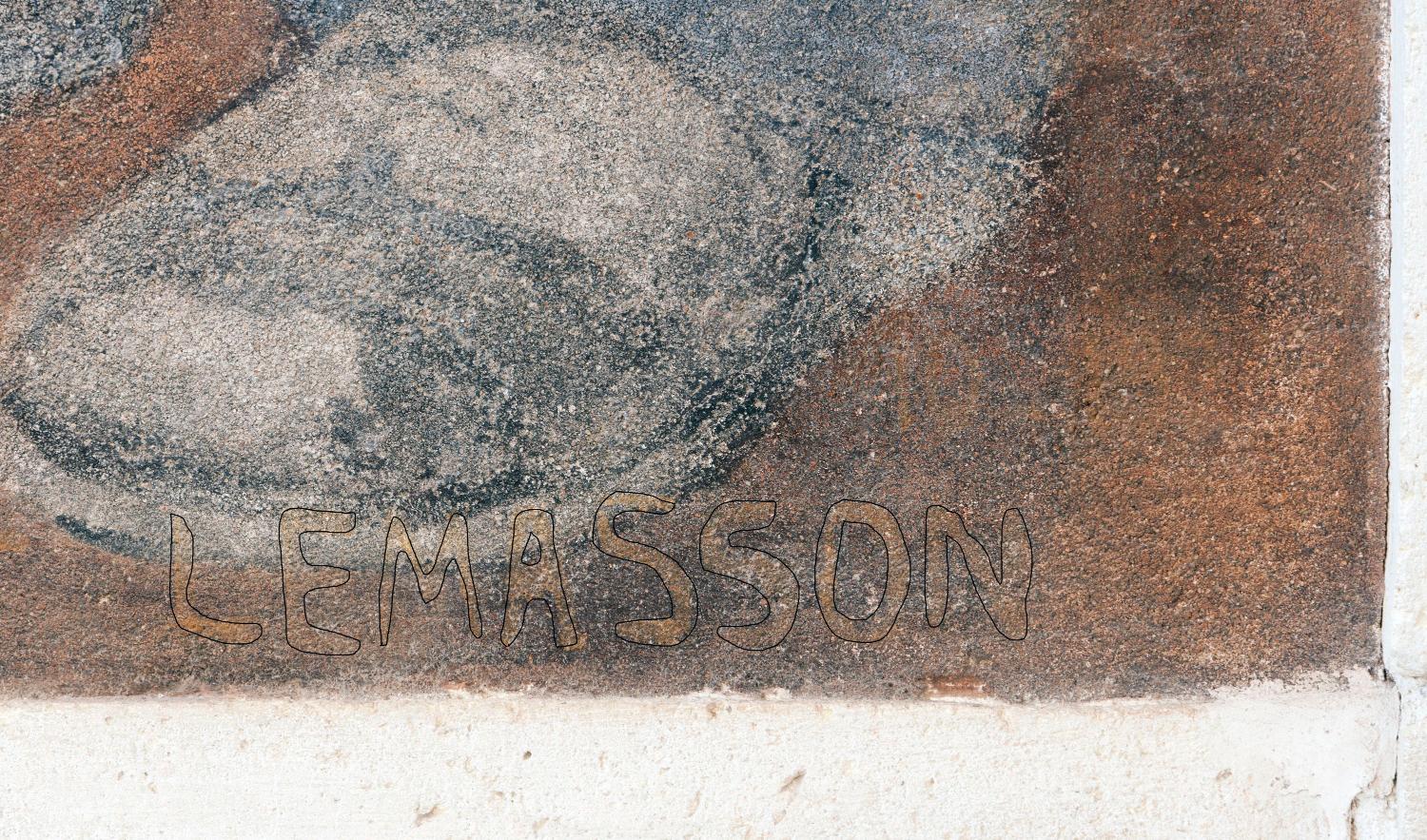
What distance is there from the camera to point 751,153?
235 cm

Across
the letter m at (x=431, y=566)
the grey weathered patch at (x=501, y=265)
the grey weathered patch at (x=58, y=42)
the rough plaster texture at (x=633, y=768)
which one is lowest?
the rough plaster texture at (x=633, y=768)

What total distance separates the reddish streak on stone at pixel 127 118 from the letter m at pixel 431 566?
1380mm

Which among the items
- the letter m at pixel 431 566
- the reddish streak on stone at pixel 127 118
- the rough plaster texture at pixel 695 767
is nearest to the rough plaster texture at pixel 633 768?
the rough plaster texture at pixel 695 767

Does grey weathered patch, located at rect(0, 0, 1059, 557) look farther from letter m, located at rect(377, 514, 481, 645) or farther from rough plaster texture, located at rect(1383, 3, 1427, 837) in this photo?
rough plaster texture, located at rect(1383, 3, 1427, 837)

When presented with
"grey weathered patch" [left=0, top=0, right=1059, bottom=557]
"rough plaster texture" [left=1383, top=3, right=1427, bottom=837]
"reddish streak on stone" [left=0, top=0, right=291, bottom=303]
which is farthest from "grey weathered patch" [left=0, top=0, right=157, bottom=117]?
"rough plaster texture" [left=1383, top=3, right=1427, bottom=837]

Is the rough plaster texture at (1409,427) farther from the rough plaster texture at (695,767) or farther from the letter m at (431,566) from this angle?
the letter m at (431,566)


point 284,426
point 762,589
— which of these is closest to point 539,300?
Result: point 284,426

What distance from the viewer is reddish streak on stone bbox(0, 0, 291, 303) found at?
7.65ft

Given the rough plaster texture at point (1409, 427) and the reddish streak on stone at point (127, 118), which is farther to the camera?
the reddish streak on stone at point (127, 118)

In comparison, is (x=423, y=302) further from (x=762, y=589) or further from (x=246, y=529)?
(x=762, y=589)

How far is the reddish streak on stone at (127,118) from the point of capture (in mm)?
2332

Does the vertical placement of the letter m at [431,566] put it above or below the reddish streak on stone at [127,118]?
below

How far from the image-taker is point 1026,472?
2.32m

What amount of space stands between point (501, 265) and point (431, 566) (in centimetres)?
95
